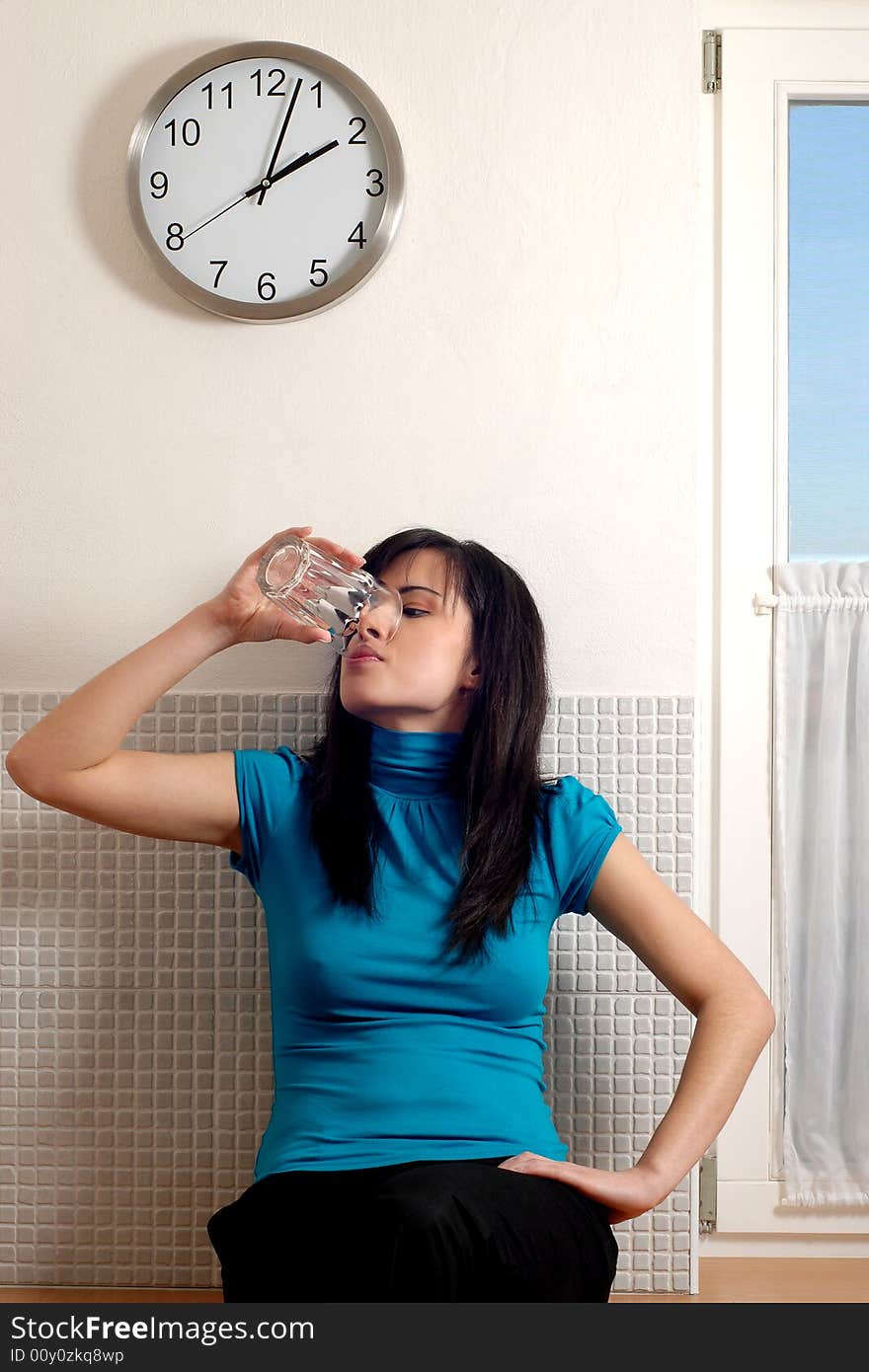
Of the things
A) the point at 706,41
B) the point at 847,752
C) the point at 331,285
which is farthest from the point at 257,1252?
the point at 706,41

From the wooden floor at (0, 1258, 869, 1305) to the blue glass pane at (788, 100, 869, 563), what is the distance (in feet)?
3.30

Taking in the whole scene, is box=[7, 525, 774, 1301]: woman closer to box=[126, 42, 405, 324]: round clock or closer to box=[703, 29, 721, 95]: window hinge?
box=[126, 42, 405, 324]: round clock

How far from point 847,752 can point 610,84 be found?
3.18ft

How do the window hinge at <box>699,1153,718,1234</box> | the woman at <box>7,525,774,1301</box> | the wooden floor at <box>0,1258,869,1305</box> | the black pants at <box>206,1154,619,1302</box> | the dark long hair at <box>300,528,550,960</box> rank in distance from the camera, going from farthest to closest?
the window hinge at <box>699,1153,718,1234</box> < the wooden floor at <box>0,1258,869,1305</box> < the dark long hair at <box>300,528,550,960</box> < the woman at <box>7,525,774,1301</box> < the black pants at <box>206,1154,619,1302</box>

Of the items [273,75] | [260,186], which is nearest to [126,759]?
[260,186]

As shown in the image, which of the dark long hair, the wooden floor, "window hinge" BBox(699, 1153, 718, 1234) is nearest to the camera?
the dark long hair

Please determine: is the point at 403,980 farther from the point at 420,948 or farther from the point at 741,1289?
the point at 741,1289

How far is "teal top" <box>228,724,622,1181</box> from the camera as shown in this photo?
116 centimetres

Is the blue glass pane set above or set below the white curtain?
above

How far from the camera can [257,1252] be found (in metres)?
1.08

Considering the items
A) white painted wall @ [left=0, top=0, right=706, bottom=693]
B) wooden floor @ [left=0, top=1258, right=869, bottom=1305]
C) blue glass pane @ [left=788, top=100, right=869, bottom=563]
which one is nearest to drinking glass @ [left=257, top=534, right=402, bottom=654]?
white painted wall @ [left=0, top=0, right=706, bottom=693]

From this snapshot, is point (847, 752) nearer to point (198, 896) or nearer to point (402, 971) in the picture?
point (402, 971)

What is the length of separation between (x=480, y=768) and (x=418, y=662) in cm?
14

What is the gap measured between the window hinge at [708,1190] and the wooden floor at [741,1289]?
6 cm
